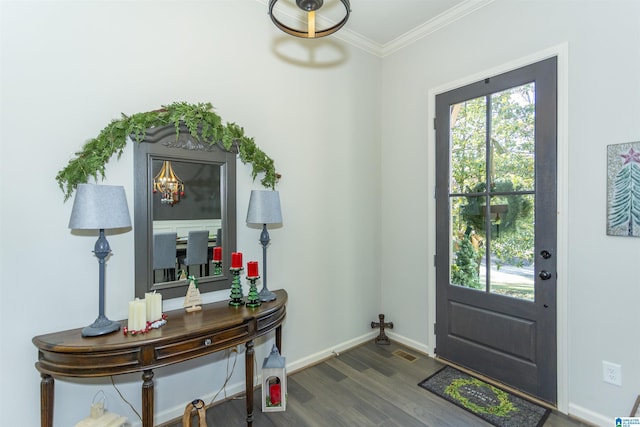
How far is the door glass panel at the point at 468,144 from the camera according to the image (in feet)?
8.36

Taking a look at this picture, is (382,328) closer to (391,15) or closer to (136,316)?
(136,316)

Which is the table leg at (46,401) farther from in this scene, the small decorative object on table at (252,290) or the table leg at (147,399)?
the small decorative object on table at (252,290)

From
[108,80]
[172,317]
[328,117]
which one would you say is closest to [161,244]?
[172,317]

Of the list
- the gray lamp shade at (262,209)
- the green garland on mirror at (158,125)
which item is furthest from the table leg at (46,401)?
the gray lamp shade at (262,209)

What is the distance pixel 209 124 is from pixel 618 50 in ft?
8.56

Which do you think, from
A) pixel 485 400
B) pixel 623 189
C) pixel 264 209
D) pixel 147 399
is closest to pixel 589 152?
pixel 623 189

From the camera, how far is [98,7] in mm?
1788

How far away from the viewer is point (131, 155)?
74.4 inches

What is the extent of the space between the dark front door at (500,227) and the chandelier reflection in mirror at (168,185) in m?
2.18

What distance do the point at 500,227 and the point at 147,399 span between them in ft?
8.49

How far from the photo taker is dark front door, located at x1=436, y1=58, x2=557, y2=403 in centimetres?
218

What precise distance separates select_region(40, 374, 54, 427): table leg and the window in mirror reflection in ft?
2.16

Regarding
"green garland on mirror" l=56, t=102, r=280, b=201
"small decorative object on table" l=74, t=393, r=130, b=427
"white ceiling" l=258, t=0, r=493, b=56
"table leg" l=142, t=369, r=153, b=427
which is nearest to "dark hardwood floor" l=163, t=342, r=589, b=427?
"small decorative object on table" l=74, t=393, r=130, b=427

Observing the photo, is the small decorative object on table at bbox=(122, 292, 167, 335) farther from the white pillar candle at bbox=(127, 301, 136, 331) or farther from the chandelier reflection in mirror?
the chandelier reflection in mirror
